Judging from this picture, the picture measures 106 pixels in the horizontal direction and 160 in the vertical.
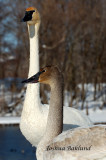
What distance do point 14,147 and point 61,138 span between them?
373cm

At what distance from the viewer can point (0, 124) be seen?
9.02m

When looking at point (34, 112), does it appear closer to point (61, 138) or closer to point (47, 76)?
point (47, 76)

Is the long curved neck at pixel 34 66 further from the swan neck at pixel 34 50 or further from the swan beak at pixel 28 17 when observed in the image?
the swan beak at pixel 28 17

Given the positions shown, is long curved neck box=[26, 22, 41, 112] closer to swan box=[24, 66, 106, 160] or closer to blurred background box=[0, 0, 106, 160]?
swan box=[24, 66, 106, 160]

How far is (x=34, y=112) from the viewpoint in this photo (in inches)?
148

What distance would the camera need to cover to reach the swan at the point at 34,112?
3.72 meters

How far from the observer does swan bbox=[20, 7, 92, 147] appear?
3717mm

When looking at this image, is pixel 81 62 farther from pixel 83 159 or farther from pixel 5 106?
pixel 83 159

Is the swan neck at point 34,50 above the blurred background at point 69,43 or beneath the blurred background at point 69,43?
above

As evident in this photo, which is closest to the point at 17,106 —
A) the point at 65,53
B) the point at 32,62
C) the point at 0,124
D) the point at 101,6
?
the point at 0,124

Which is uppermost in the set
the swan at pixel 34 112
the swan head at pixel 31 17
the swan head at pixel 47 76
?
the swan head at pixel 31 17

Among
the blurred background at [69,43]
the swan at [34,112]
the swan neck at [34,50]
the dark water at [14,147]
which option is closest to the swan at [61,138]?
the swan at [34,112]

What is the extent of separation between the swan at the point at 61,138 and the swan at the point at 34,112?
0.79 m

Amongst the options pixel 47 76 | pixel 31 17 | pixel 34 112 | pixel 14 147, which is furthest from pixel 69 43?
pixel 47 76
